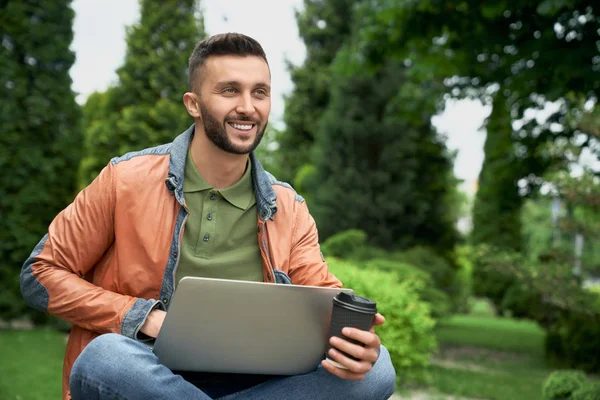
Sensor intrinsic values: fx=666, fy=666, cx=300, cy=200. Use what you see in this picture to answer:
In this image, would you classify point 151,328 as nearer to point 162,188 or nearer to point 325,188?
point 162,188

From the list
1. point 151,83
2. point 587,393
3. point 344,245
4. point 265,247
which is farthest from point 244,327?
point 151,83

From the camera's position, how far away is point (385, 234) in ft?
31.2

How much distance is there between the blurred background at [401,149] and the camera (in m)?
5.52

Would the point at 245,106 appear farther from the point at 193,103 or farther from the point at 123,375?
the point at 123,375

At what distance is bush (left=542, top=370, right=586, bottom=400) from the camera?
4.18 metres

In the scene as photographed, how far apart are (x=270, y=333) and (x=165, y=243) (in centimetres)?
44

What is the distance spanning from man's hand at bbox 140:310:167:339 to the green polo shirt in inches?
8.2

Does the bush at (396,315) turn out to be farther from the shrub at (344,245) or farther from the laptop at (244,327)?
the laptop at (244,327)

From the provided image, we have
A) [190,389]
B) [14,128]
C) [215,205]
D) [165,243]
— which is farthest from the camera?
[14,128]

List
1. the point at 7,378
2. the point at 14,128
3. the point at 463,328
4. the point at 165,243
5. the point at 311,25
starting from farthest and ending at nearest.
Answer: the point at 311,25 < the point at 463,328 < the point at 14,128 < the point at 7,378 < the point at 165,243

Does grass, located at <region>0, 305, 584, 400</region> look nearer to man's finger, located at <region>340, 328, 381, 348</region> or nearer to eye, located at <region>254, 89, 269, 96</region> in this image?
eye, located at <region>254, 89, 269, 96</region>

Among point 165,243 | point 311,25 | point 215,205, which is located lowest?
point 165,243

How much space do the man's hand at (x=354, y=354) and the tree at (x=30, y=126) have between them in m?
6.12

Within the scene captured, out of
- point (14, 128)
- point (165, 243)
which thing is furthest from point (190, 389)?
point (14, 128)
